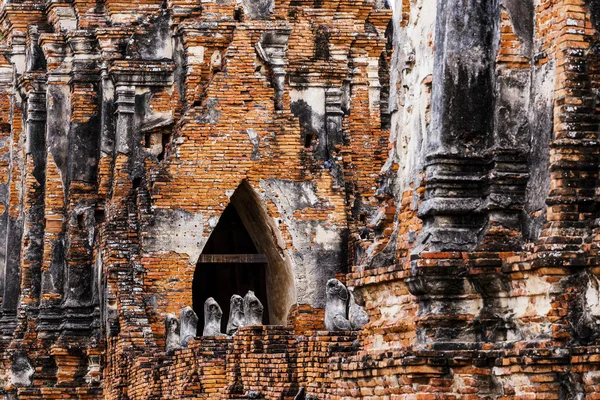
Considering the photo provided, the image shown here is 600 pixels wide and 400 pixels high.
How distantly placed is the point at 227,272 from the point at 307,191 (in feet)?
10.8

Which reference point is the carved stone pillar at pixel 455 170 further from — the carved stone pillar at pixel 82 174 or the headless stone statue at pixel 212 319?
the carved stone pillar at pixel 82 174

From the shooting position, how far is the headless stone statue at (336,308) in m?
20.2

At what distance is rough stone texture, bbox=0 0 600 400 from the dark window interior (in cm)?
79

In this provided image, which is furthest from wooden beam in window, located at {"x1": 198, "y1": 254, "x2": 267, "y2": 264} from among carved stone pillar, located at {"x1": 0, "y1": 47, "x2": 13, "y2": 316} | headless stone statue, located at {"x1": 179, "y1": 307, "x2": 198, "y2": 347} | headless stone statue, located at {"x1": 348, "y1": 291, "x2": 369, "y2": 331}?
headless stone statue, located at {"x1": 348, "y1": 291, "x2": 369, "y2": 331}

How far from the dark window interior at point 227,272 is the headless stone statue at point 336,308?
8.63 meters

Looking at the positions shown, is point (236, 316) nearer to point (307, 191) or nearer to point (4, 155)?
point (307, 191)

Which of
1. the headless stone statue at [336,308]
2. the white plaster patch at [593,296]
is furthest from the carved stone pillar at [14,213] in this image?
the white plaster patch at [593,296]

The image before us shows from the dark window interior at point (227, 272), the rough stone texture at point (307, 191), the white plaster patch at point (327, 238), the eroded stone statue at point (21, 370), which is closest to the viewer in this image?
the rough stone texture at point (307, 191)

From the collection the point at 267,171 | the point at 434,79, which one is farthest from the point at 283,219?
the point at 434,79

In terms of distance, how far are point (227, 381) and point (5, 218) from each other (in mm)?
13379

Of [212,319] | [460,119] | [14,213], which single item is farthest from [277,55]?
[460,119]

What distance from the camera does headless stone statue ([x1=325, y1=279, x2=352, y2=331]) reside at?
2023 centimetres

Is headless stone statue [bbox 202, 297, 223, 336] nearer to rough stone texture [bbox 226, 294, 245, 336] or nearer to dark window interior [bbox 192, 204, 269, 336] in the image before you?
rough stone texture [bbox 226, 294, 245, 336]

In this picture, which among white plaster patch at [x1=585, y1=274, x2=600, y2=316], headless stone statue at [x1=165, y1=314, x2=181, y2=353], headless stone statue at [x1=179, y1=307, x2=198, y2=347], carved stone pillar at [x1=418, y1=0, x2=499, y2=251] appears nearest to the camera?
white plaster patch at [x1=585, y1=274, x2=600, y2=316]
